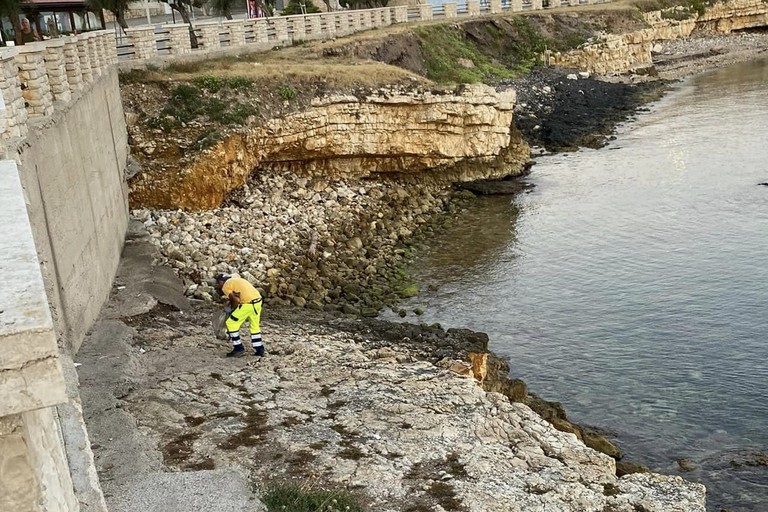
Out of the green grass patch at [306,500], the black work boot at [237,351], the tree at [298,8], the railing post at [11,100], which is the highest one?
the tree at [298,8]

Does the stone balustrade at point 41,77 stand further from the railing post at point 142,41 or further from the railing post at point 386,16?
the railing post at point 386,16

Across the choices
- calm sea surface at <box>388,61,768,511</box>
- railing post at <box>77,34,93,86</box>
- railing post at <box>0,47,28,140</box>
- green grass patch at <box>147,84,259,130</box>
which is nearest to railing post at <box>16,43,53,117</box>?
railing post at <box>0,47,28,140</box>

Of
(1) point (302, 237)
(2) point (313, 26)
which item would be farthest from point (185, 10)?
(1) point (302, 237)

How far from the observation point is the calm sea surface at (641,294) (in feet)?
53.4

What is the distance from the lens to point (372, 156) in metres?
32.9

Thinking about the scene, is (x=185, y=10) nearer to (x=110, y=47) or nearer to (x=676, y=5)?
(x=110, y=47)

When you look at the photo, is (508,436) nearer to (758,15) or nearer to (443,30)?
(443,30)

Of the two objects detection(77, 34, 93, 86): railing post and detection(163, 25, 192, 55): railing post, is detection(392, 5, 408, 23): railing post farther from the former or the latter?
detection(77, 34, 93, 86): railing post

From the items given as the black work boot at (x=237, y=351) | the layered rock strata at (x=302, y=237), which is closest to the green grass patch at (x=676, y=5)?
the layered rock strata at (x=302, y=237)

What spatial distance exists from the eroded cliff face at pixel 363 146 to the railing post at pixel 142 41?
586 centimetres

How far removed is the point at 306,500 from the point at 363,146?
923 inches

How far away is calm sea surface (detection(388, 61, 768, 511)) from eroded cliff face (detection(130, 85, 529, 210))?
115 inches

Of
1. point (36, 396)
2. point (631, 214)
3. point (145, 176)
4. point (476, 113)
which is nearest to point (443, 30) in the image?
point (476, 113)

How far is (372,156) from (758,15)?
6559cm
